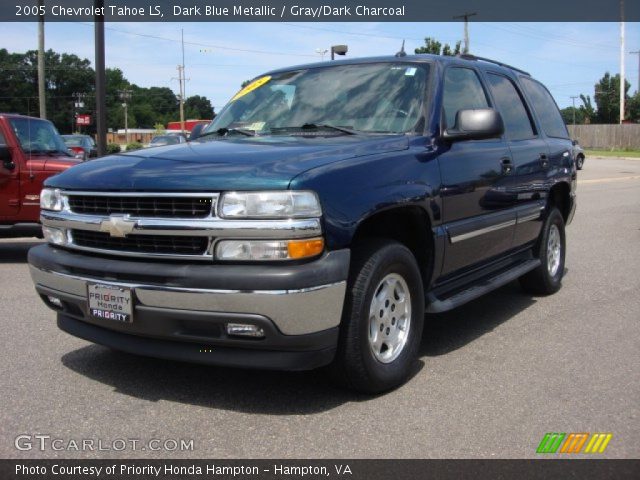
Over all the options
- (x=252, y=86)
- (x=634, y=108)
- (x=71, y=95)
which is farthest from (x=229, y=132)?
(x=71, y=95)

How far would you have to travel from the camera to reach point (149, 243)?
137 inches

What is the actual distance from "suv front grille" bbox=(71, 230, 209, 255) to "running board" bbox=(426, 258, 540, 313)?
1645 mm

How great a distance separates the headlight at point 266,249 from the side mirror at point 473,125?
1.58m

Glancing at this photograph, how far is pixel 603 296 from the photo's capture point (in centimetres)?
635

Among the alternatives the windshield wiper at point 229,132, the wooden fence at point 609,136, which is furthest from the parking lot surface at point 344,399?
the wooden fence at point 609,136

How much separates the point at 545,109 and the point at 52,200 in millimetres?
4725

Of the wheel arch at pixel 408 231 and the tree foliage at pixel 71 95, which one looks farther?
the tree foliage at pixel 71 95

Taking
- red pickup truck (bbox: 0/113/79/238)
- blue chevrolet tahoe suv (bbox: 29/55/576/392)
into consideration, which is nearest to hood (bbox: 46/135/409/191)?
blue chevrolet tahoe suv (bbox: 29/55/576/392)

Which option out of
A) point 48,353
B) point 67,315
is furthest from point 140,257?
point 48,353

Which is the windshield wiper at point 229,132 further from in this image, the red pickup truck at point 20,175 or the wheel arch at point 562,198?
the red pickup truck at point 20,175

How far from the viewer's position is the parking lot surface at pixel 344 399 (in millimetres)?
3201

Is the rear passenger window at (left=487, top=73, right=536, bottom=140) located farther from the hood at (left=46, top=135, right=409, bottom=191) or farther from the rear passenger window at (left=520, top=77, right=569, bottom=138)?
the hood at (left=46, top=135, right=409, bottom=191)

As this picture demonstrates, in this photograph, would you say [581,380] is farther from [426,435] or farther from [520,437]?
[426,435]
